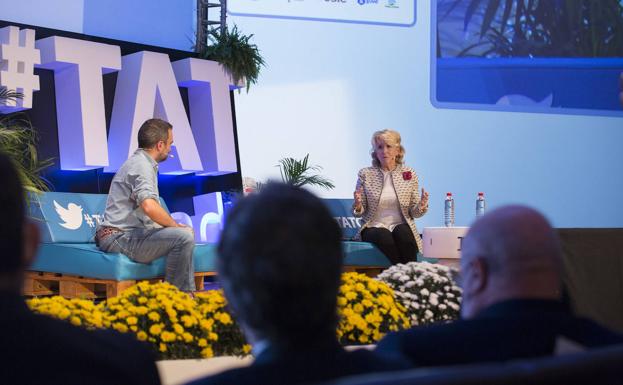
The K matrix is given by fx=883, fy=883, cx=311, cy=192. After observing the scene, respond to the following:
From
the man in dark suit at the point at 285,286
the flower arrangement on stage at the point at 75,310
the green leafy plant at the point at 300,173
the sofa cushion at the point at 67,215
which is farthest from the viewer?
the green leafy plant at the point at 300,173

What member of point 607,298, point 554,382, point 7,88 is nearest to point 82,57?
point 7,88

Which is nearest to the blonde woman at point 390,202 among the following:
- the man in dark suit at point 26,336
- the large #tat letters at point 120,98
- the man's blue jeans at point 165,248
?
the man's blue jeans at point 165,248

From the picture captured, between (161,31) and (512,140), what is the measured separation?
11.1 feet

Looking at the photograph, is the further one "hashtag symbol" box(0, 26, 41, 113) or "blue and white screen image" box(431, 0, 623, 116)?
"blue and white screen image" box(431, 0, 623, 116)

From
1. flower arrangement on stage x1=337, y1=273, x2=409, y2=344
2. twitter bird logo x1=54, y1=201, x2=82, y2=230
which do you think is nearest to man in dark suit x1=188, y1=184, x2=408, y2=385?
flower arrangement on stage x1=337, y1=273, x2=409, y2=344

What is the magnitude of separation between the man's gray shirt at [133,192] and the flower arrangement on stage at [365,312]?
1842 millimetres

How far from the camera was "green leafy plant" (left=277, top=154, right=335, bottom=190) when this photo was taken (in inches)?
295

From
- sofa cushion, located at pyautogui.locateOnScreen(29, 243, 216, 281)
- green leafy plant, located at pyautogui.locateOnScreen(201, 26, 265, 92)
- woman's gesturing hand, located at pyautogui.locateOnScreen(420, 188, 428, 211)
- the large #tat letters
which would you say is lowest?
sofa cushion, located at pyautogui.locateOnScreen(29, 243, 216, 281)

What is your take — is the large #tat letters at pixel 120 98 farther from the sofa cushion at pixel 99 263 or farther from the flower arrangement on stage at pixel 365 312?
the flower arrangement on stage at pixel 365 312

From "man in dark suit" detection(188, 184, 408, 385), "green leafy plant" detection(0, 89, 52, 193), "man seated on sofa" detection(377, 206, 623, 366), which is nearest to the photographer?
"man in dark suit" detection(188, 184, 408, 385)

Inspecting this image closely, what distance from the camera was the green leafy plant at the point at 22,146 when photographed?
577 cm

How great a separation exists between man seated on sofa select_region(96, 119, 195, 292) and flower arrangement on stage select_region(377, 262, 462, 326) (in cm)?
152

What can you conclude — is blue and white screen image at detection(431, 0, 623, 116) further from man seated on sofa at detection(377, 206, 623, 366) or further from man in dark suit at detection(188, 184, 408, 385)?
man in dark suit at detection(188, 184, 408, 385)

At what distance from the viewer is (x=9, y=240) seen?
959mm
